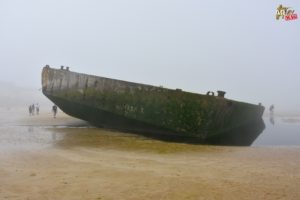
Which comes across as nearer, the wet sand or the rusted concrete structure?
the wet sand

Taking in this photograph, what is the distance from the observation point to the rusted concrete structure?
1073 centimetres

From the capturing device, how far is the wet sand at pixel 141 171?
477cm

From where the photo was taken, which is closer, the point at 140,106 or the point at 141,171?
the point at 141,171

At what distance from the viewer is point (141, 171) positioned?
6.11m

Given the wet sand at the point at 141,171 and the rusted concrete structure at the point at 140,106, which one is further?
the rusted concrete structure at the point at 140,106

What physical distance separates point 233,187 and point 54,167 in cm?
312

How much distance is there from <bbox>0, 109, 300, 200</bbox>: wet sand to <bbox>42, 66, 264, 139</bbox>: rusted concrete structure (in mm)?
1102

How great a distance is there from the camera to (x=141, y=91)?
11391 mm

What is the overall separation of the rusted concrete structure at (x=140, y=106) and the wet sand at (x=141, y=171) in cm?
110

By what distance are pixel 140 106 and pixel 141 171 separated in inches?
213

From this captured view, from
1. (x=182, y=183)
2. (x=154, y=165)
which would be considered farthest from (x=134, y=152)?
(x=182, y=183)

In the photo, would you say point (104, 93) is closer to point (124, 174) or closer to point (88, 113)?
point (88, 113)

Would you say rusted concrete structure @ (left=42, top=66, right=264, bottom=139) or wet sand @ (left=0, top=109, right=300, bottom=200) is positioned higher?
rusted concrete structure @ (left=42, top=66, right=264, bottom=139)

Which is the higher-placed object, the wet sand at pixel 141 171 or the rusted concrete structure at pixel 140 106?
the rusted concrete structure at pixel 140 106
